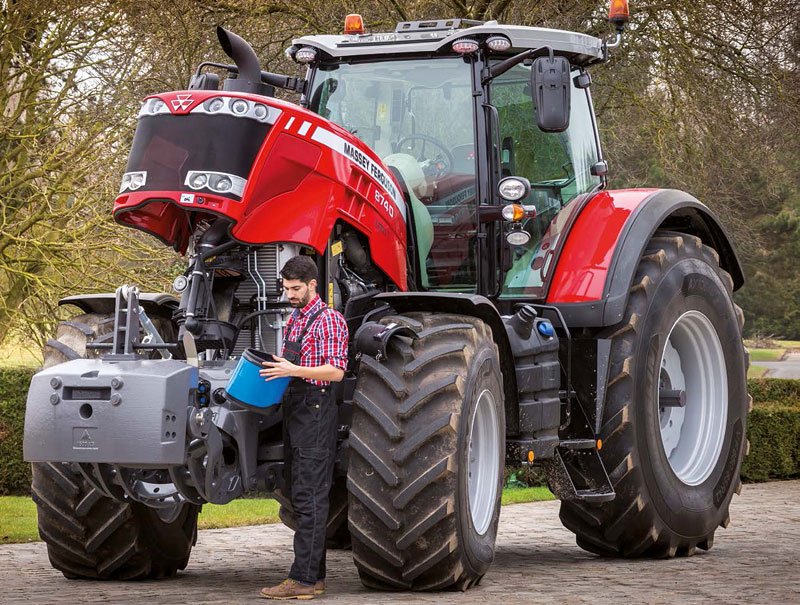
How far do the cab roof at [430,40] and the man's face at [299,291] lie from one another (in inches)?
84.8

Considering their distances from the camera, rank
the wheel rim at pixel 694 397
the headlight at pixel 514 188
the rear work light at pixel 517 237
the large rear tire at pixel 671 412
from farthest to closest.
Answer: the wheel rim at pixel 694 397, the large rear tire at pixel 671 412, the rear work light at pixel 517 237, the headlight at pixel 514 188

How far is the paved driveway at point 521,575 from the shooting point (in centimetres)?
659

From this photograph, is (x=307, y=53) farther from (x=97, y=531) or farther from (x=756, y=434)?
(x=756, y=434)

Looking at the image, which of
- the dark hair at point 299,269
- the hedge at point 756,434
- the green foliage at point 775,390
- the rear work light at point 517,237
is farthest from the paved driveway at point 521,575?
the green foliage at point 775,390

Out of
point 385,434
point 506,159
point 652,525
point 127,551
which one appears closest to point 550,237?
point 506,159

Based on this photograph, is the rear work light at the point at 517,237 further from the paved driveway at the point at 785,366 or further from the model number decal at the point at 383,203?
the paved driveway at the point at 785,366

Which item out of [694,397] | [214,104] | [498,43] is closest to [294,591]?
[214,104]

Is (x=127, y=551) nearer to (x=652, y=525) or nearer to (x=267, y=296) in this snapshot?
(x=267, y=296)

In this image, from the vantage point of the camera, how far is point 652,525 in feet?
26.6

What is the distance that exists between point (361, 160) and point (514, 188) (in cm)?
106

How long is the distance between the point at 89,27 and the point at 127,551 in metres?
9.11

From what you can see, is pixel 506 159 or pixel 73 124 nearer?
pixel 506 159

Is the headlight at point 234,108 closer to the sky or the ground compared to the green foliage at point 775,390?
closer to the sky

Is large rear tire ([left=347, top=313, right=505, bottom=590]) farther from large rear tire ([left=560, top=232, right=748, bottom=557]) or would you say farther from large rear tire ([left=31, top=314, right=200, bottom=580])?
large rear tire ([left=560, top=232, right=748, bottom=557])
